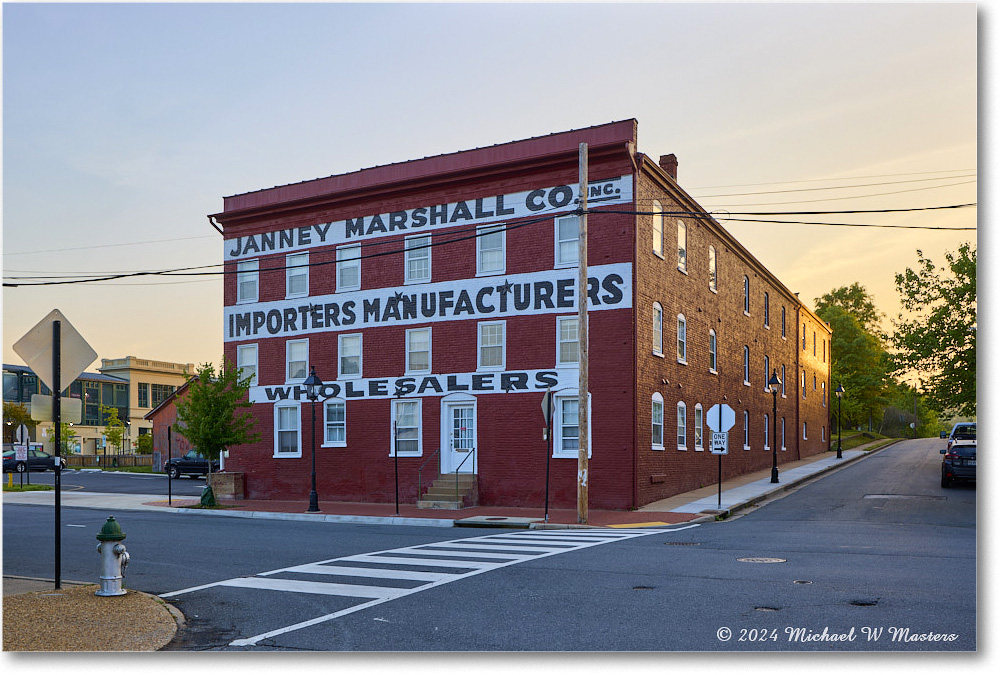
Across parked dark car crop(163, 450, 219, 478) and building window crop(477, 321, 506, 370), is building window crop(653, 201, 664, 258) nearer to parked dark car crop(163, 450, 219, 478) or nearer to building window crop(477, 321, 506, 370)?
building window crop(477, 321, 506, 370)

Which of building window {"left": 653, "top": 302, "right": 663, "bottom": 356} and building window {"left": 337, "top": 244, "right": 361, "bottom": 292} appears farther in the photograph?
building window {"left": 337, "top": 244, "right": 361, "bottom": 292}

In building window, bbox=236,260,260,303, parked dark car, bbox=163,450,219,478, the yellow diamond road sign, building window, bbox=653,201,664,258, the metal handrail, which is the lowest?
parked dark car, bbox=163,450,219,478

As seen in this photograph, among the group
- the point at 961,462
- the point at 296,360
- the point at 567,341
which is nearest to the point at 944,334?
the point at 961,462

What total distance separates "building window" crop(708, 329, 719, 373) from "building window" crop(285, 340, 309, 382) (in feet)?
46.5

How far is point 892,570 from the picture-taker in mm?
12242

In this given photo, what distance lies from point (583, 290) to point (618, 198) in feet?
17.4

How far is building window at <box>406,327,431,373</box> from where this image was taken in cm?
2888

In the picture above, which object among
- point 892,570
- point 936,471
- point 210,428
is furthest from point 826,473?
point 892,570

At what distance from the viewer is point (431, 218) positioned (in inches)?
1137

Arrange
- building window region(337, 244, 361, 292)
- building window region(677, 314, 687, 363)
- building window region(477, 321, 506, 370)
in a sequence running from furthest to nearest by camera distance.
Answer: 1. building window region(337, 244, 361, 292)
2. building window region(677, 314, 687, 363)
3. building window region(477, 321, 506, 370)

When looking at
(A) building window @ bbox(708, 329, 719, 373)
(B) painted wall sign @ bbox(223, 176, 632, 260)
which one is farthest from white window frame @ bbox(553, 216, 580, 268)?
(A) building window @ bbox(708, 329, 719, 373)

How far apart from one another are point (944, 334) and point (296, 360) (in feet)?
69.3

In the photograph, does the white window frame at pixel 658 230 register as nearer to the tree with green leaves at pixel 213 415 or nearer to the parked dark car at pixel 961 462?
the parked dark car at pixel 961 462

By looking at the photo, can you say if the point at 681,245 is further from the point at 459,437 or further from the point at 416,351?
the point at 459,437
